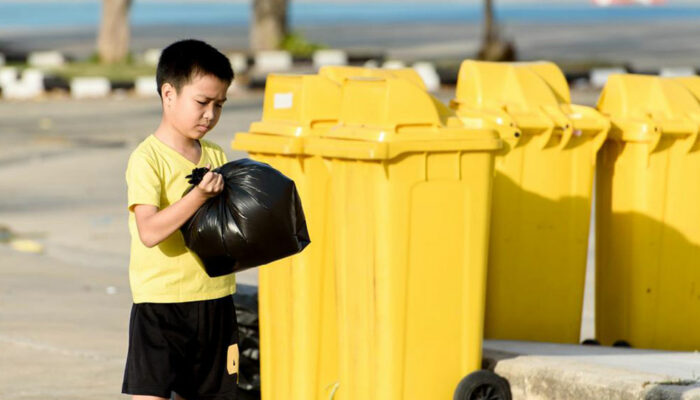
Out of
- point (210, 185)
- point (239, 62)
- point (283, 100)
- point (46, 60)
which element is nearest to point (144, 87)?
point (239, 62)

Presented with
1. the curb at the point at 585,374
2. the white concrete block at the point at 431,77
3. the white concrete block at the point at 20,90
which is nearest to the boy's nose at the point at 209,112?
the curb at the point at 585,374

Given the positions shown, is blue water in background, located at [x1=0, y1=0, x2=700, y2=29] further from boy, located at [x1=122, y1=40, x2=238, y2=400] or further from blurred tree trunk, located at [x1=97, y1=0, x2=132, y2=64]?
boy, located at [x1=122, y1=40, x2=238, y2=400]

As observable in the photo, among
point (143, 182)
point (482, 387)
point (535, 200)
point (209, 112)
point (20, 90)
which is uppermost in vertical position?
point (209, 112)

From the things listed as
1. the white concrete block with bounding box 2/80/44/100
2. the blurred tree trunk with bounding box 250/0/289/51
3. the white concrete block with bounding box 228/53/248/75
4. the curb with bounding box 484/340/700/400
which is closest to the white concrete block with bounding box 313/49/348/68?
the white concrete block with bounding box 228/53/248/75

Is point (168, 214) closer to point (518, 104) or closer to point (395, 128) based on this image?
point (395, 128)

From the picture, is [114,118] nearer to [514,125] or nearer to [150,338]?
[514,125]

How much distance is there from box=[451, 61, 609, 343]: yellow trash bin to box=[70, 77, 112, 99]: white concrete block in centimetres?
1600

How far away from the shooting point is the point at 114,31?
2545 centimetres

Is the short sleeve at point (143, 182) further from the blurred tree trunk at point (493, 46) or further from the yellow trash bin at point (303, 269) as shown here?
the blurred tree trunk at point (493, 46)

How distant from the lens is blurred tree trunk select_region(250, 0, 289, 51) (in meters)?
26.2

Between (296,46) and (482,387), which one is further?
(296,46)

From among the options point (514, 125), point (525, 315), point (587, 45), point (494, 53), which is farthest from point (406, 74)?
point (587, 45)

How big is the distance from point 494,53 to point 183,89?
1949 cm

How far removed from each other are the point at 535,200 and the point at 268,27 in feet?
68.7
